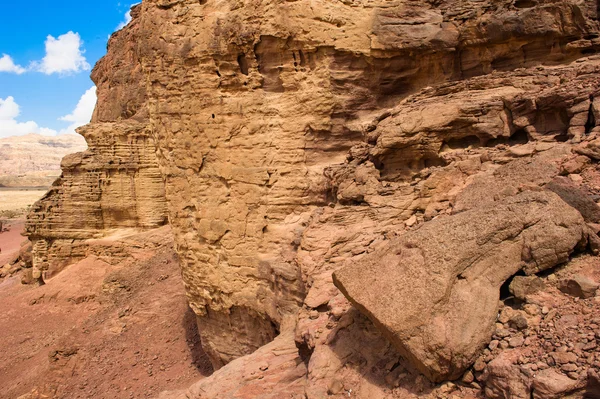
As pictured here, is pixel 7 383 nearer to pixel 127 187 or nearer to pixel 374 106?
pixel 127 187

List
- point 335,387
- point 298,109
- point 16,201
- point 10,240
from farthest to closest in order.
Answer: point 16,201, point 10,240, point 298,109, point 335,387

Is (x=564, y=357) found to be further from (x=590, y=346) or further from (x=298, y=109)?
(x=298, y=109)

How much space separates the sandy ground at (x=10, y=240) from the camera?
21969mm

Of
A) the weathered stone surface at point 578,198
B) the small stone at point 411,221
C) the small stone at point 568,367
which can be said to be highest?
the weathered stone surface at point 578,198

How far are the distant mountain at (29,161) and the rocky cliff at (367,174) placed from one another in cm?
7435

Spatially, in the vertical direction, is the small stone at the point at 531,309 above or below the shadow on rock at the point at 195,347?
above

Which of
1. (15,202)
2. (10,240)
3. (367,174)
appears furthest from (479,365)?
(15,202)

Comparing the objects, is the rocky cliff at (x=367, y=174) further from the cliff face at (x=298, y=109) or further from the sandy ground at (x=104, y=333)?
the sandy ground at (x=104, y=333)

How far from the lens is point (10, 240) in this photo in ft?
91.7

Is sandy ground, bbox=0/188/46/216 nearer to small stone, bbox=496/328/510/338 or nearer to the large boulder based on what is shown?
the large boulder

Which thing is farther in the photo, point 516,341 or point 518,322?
point 518,322

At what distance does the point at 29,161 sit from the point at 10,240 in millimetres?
91655

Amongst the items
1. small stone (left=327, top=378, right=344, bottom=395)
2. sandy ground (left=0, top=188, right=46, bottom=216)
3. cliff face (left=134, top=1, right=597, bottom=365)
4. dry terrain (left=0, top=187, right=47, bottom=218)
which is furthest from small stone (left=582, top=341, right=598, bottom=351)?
sandy ground (left=0, top=188, right=46, bottom=216)

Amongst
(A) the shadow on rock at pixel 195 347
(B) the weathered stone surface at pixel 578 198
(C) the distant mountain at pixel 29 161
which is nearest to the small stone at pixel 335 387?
(B) the weathered stone surface at pixel 578 198
